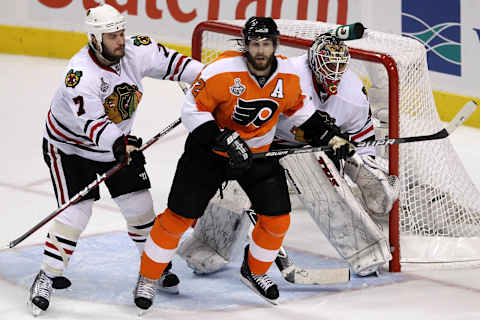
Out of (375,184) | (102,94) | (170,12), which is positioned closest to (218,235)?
(375,184)

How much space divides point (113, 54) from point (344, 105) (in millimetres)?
996

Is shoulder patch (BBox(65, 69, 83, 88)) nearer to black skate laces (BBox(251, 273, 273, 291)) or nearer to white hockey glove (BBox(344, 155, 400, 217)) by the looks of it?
black skate laces (BBox(251, 273, 273, 291))

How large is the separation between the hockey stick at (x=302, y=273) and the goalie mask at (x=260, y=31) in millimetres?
837

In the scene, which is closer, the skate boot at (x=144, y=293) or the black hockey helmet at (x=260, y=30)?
the black hockey helmet at (x=260, y=30)

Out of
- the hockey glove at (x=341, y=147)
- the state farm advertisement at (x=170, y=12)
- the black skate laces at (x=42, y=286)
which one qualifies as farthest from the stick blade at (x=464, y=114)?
the state farm advertisement at (x=170, y=12)

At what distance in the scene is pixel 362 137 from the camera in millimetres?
4047

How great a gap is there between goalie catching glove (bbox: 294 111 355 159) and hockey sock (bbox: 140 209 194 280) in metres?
0.53

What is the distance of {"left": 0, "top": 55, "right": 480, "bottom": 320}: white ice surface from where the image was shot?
144 inches

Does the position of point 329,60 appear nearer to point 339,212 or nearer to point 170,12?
point 339,212

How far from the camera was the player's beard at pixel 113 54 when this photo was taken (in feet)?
11.5

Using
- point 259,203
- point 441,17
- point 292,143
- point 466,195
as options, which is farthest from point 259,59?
point 441,17

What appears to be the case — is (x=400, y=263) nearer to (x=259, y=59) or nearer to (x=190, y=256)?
(x=190, y=256)

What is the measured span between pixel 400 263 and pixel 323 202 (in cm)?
42

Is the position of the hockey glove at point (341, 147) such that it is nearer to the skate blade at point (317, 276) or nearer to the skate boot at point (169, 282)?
the skate blade at point (317, 276)
